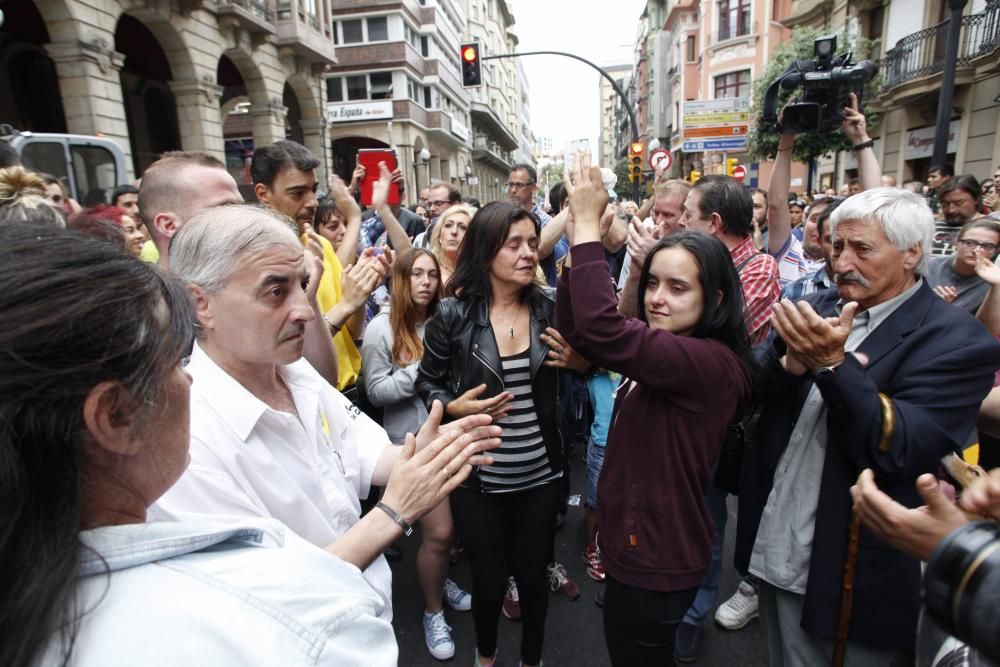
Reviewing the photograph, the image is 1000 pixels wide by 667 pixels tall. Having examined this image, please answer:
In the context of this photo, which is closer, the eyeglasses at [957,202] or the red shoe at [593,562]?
the red shoe at [593,562]

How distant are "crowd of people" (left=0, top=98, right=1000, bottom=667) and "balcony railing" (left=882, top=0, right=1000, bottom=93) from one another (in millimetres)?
15456

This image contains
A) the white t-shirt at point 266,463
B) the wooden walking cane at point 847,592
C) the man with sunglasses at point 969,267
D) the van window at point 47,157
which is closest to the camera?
the white t-shirt at point 266,463

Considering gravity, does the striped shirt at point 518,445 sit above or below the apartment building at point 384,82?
below

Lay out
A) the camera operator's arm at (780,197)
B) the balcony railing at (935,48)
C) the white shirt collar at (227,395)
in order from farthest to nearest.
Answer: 1. the balcony railing at (935,48)
2. the camera operator's arm at (780,197)
3. the white shirt collar at (227,395)

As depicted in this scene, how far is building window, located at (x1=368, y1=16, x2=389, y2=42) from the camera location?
1172 inches

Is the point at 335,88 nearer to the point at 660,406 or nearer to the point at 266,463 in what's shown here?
the point at 660,406

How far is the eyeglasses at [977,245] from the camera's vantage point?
3.18 meters

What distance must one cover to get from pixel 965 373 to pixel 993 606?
1192 millimetres

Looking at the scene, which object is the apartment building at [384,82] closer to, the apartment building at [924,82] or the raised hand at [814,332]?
the apartment building at [924,82]

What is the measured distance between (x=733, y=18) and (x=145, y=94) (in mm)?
32110

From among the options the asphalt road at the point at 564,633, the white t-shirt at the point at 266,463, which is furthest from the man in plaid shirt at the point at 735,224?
the white t-shirt at the point at 266,463

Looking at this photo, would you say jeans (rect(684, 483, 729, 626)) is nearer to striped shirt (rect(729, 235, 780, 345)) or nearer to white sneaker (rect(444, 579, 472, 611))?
striped shirt (rect(729, 235, 780, 345))

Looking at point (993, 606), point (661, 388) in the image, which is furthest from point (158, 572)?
point (661, 388)

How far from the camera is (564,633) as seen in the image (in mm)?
2996
